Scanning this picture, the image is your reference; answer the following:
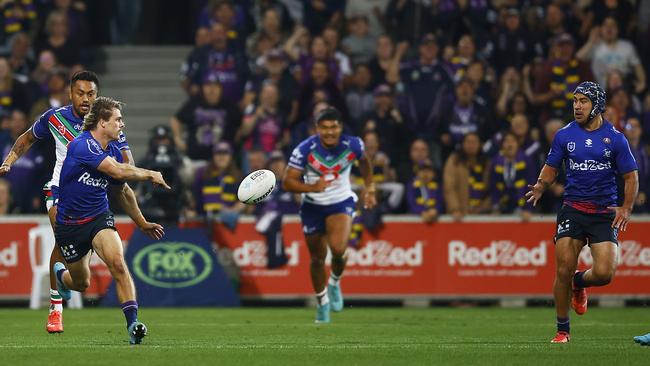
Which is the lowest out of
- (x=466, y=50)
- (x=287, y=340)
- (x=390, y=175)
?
(x=287, y=340)

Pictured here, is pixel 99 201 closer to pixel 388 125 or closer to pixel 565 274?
pixel 565 274

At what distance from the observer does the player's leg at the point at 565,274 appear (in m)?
12.3

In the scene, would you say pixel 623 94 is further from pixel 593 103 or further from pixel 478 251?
pixel 593 103

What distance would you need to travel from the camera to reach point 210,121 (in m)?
21.0

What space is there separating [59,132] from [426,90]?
849cm

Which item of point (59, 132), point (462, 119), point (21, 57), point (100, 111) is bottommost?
point (59, 132)

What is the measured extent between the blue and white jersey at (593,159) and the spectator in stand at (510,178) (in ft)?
22.3

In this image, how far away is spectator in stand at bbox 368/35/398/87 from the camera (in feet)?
71.5

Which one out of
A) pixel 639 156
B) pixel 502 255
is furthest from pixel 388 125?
pixel 639 156

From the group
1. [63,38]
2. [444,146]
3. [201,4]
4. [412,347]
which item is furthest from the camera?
[201,4]

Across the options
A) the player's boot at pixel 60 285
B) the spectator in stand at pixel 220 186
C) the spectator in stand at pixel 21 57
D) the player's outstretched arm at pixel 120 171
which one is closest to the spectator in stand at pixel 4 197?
the spectator in stand at pixel 220 186

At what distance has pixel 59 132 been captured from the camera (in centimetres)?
1351

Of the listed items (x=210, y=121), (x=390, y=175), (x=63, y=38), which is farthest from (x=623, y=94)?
(x=63, y=38)

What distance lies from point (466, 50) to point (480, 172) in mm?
2552
